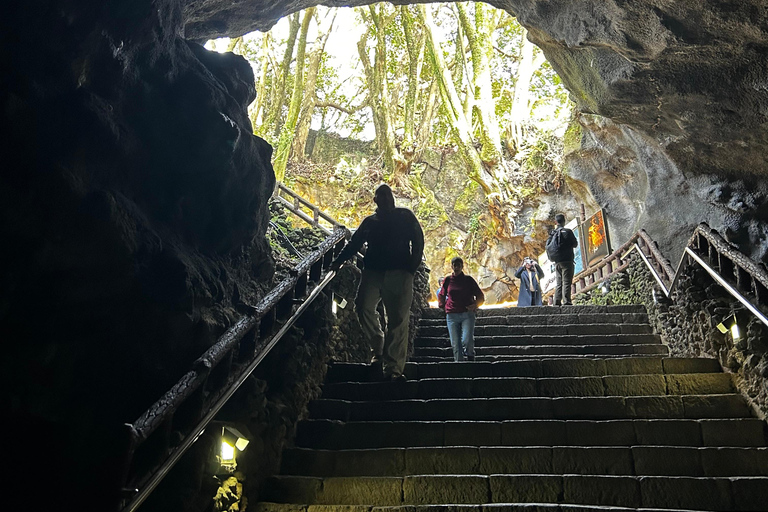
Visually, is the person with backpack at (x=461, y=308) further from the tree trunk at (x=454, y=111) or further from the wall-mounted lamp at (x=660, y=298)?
the tree trunk at (x=454, y=111)

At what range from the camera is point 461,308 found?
6.47m

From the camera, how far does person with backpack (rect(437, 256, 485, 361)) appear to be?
6.47 meters

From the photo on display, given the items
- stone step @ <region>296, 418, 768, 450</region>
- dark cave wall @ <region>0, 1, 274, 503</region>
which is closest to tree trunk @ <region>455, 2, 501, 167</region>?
stone step @ <region>296, 418, 768, 450</region>

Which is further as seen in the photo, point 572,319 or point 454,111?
point 454,111

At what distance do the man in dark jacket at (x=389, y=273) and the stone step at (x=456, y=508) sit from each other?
177cm

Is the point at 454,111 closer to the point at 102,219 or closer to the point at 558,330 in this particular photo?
the point at 558,330

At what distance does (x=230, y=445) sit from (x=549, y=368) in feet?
10.6

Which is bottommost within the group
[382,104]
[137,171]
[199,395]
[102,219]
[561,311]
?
[199,395]

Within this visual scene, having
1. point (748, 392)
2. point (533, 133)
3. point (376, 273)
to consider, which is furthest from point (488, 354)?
point (533, 133)

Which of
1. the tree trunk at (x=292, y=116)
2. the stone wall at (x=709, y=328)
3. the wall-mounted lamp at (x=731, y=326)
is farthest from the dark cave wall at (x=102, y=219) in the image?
the tree trunk at (x=292, y=116)

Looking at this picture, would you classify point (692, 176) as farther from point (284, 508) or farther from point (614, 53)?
point (284, 508)

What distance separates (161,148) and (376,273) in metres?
2.44

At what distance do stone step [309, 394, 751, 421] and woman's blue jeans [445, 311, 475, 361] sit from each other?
1645 mm

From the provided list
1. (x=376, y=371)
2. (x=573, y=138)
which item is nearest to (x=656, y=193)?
(x=573, y=138)
